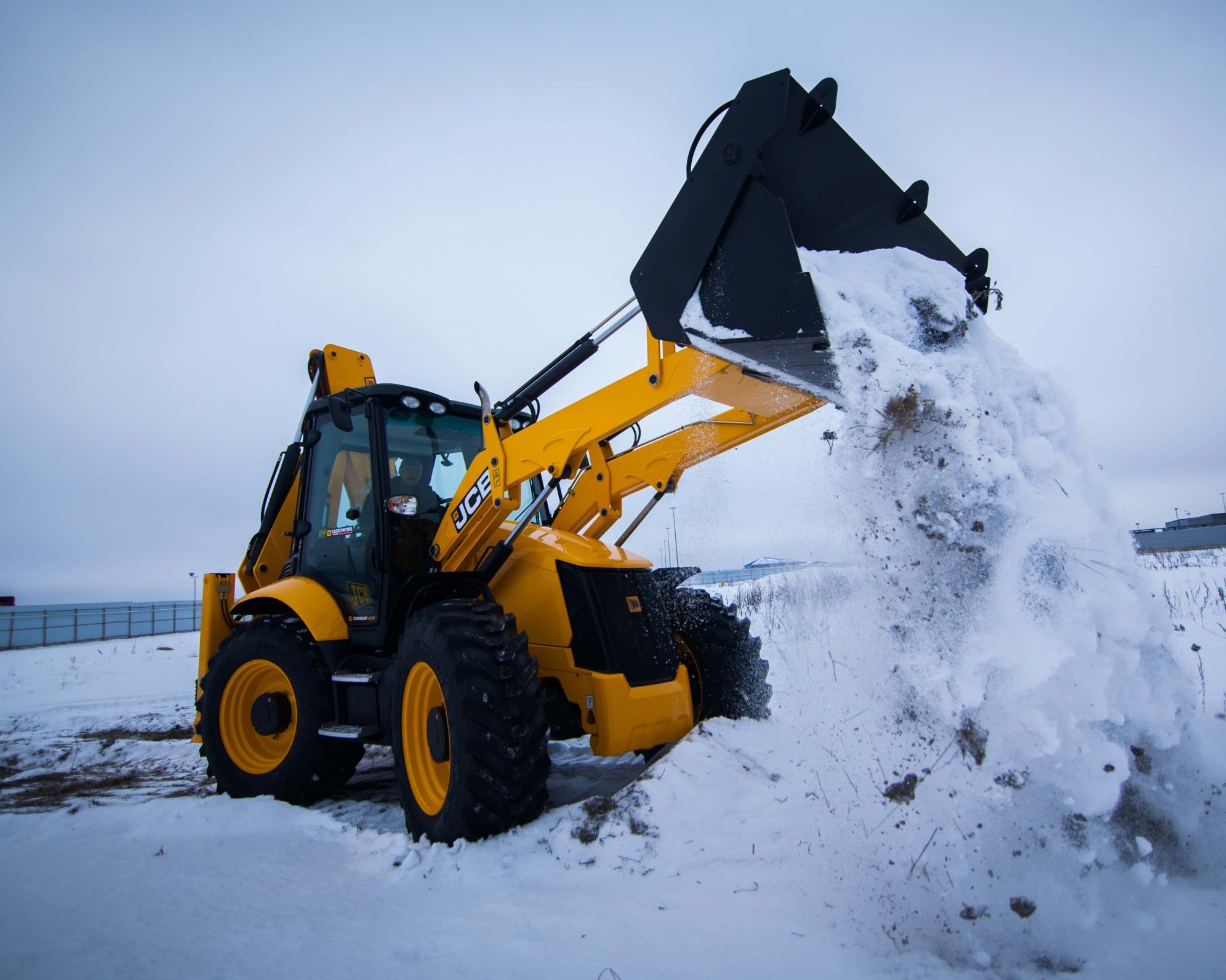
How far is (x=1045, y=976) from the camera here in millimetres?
2092

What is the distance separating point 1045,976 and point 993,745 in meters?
0.68

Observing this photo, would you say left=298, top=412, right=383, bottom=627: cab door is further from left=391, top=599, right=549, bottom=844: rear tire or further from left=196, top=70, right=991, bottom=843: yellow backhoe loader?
left=391, top=599, right=549, bottom=844: rear tire

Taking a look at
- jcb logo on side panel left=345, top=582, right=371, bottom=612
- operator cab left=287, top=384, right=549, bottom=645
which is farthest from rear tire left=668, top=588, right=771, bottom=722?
jcb logo on side panel left=345, top=582, right=371, bottom=612

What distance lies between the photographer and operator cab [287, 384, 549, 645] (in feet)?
15.0

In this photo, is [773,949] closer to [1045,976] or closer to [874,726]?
[1045,976]

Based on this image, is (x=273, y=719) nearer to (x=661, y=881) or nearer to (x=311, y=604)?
(x=311, y=604)

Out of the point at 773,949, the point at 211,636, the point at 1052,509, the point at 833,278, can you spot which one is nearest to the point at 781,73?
the point at 833,278

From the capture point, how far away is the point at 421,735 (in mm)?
3914

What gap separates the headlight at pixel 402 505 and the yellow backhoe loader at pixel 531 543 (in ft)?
0.05

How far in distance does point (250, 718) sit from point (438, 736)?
6.98 feet

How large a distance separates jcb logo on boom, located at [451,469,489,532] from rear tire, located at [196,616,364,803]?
53.8 inches

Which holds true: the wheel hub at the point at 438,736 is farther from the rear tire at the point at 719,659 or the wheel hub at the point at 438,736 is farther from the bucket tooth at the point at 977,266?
the bucket tooth at the point at 977,266

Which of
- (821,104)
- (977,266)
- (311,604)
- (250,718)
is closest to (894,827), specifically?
(977,266)

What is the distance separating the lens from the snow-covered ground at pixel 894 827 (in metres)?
2.36
